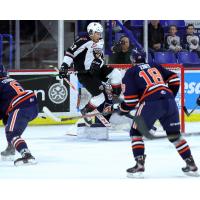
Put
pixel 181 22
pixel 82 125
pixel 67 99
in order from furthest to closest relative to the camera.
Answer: pixel 181 22 → pixel 67 99 → pixel 82 125

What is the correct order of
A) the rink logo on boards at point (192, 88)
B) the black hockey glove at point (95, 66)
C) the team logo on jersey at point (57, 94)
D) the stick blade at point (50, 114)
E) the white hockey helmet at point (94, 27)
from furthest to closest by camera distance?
the rink logo on boards at point (192, 88), the team logo on jersey at point (57, 94), the stick blade at point (50, 114), the black hockey glove at point (95, 66), the white hockey helmet at point (94, 27)

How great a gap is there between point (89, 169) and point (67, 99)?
3508mm

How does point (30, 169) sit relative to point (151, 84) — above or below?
below

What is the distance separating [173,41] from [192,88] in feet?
5.61

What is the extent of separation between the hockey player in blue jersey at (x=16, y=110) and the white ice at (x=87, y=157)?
0.51ft

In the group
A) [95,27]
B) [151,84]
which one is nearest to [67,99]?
[95,27]

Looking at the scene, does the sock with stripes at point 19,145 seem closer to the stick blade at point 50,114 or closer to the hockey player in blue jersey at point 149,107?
the hockey player in blue jersey at point 149,107

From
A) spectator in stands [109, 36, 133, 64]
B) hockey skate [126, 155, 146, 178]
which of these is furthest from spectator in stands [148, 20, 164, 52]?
hockey skate [126, 155, 146, 178]

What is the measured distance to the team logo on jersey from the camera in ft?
36.1

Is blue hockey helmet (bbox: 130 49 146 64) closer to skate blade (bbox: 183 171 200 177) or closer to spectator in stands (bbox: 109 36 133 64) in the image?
skate blade (bbox: 183 171 200 177)

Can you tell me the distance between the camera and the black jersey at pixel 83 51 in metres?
9.57

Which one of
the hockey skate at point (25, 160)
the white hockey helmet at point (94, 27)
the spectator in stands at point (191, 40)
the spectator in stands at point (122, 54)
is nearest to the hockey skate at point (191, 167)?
the hockey skate at point (25, 160)

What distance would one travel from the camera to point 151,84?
7.09 metres

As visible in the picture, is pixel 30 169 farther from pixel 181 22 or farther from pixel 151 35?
pixel 181 22
